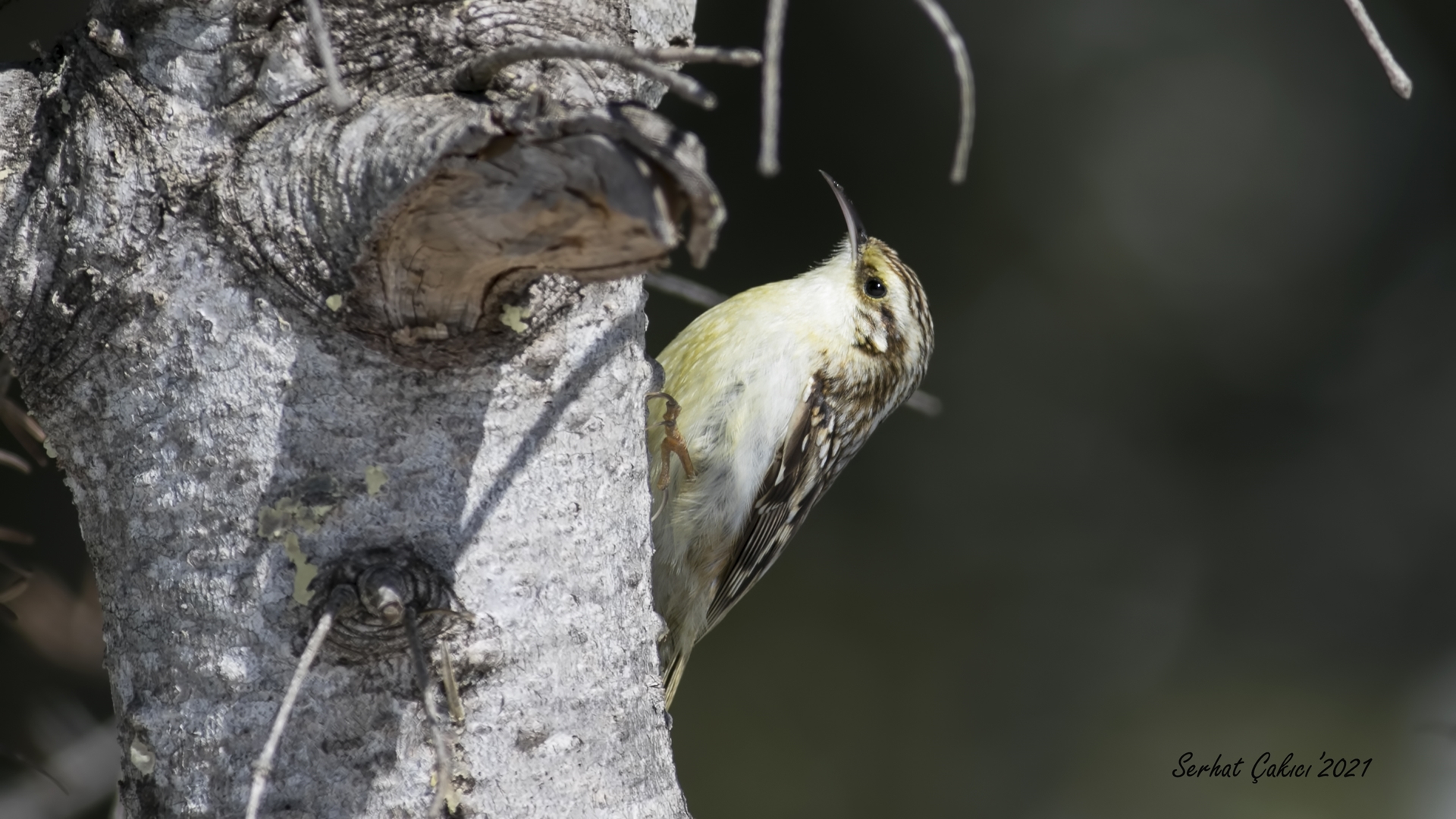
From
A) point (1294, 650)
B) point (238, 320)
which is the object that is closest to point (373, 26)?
point (238, 320)

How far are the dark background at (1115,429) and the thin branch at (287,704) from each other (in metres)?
4.61

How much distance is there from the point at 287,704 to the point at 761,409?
212 centimetres

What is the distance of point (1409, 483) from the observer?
5.69 m

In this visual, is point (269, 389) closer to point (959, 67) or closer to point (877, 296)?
point (959, 67)

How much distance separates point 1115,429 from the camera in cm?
594

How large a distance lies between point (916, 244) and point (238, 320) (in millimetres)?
4858

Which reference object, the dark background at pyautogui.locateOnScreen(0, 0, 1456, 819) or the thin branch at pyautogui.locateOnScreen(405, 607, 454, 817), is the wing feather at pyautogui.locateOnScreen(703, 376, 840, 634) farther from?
the dark background at pyautogui.locateOnScreen(0, 0, 1456, 819)

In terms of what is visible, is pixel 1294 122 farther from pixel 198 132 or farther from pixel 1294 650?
pixel 198 132

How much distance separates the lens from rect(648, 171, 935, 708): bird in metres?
3.18

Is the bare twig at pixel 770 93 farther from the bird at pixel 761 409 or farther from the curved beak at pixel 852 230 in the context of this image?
the curved beak at pixel 852 230

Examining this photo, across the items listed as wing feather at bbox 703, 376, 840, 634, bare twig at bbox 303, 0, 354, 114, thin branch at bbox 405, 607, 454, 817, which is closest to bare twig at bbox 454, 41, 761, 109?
bare twig at bbox 303, 0, 354, 114

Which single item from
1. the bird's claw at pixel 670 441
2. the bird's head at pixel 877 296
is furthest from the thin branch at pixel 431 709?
the bird's head at pixel 877 296

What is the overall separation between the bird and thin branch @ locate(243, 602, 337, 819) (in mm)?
1781

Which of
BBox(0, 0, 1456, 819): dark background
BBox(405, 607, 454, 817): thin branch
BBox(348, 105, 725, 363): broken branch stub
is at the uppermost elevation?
BBox(348, 105, 725, 363): broken branch stub
